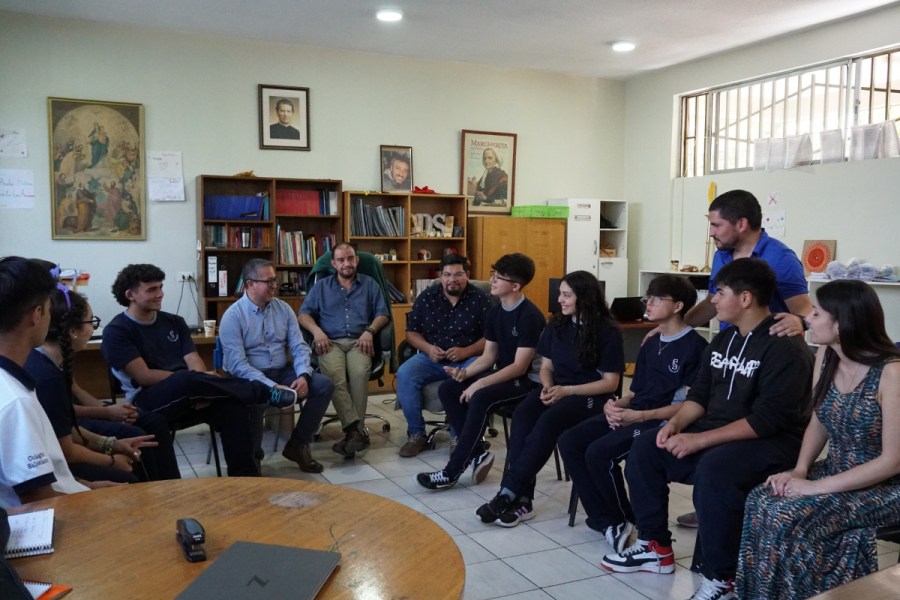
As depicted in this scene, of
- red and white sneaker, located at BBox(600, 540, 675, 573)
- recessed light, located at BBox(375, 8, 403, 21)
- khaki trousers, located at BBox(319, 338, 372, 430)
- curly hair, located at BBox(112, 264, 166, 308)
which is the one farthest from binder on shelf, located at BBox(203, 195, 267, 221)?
red and white sneaker, located at BBox(600, 540, 675, 573)

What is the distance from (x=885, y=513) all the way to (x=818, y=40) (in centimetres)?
493

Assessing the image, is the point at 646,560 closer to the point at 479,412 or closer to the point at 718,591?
the point at 718,591

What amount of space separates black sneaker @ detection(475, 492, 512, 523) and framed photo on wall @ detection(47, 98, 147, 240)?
4.05 meters

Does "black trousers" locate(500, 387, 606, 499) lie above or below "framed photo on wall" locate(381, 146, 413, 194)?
below

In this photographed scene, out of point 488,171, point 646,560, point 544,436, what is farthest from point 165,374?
point 488,171

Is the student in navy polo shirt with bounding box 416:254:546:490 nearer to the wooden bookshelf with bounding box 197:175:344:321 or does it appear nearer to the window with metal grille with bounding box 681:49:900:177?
the wooden bookshelf with bounding box 197:175:344:321

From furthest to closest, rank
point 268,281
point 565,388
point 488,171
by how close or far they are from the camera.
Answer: point 488,171 < point 268,281 < point 565,388

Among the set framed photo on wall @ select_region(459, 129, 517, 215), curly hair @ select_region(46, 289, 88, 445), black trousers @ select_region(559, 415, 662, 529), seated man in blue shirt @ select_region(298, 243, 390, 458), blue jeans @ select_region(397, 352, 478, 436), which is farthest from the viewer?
framed photo on wall @ select_region(459, 129, 517, 215)

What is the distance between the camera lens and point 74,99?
220 inches

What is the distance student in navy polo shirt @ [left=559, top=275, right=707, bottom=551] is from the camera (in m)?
2.90

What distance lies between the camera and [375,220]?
6.47 meters

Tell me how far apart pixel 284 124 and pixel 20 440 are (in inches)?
197

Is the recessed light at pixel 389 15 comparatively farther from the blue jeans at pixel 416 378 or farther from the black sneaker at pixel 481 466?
the black sneaker at pixel 481 466

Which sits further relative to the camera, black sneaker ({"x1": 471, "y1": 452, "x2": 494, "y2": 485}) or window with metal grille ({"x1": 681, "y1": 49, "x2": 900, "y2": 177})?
window with metal grille ({"x1": 681, "y1": 49, "x2": 900, "y2": 177})
